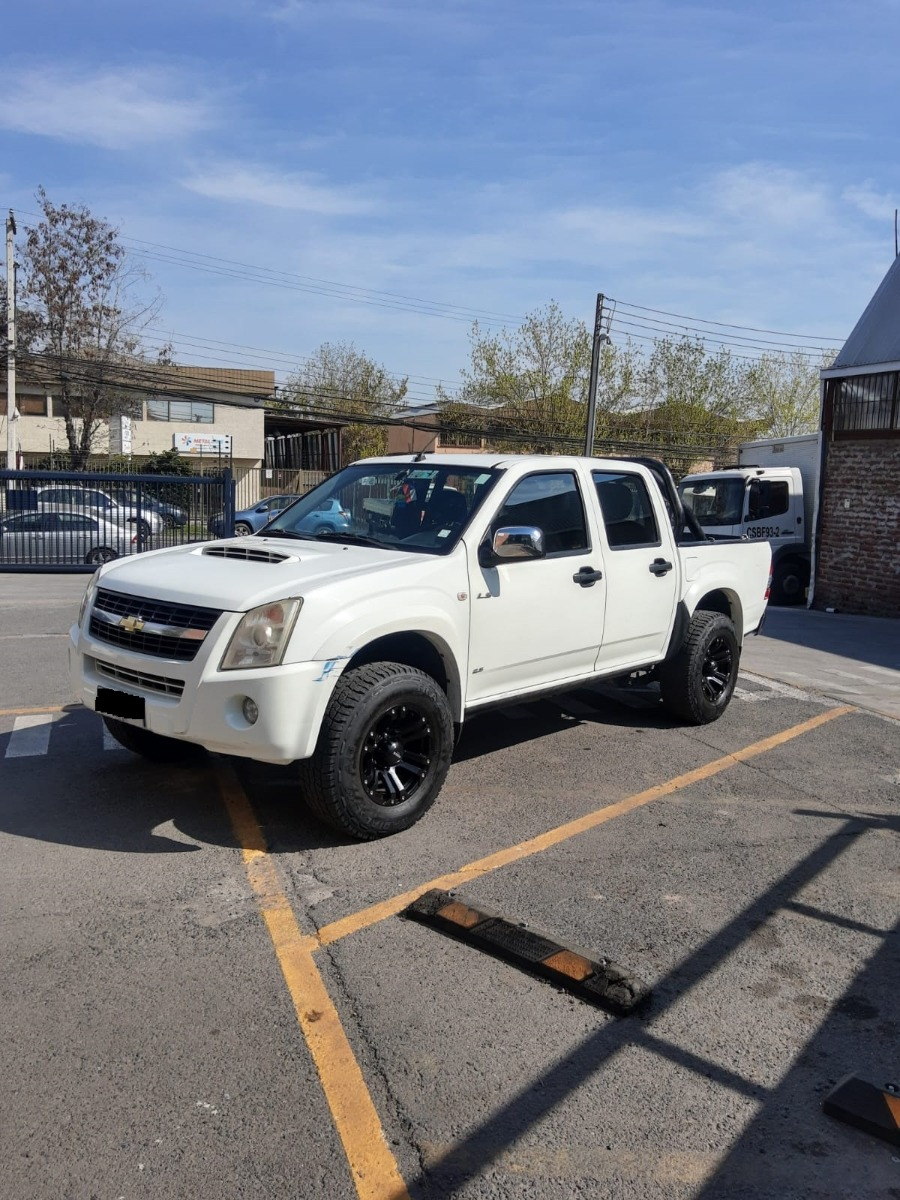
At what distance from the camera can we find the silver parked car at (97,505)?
18688 mm

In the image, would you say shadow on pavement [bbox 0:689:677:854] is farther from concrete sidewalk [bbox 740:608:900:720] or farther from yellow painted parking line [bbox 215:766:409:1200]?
concrete sidewalk [bbox 740:608:900:720]

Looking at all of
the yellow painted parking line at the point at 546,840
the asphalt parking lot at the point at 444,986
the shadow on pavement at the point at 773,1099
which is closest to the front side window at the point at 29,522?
the asphalt parking lot at the point at 444,986

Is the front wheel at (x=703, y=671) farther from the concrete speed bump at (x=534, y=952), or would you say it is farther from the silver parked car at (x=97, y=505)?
the silver parked car at (x=97, y=505)

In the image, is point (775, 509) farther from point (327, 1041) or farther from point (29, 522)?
point (327, 1041)

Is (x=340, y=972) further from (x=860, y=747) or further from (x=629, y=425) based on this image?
(x=629, y=425)

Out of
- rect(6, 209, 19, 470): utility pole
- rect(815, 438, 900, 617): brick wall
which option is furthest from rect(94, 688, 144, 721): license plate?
rect(6, 209, 19, 470): utility pole

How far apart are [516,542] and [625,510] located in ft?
5.11

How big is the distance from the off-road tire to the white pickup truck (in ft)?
0.05

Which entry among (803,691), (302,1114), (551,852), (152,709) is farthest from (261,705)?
(803,691)

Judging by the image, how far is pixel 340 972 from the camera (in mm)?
3625

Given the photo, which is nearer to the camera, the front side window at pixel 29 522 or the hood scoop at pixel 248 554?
the hood scoop at pixel 248 554

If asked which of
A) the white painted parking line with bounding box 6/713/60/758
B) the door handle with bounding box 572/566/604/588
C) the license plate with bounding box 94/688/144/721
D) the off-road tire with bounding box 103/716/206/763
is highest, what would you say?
the door handle with bounding box 572/566/604/588

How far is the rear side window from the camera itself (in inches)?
251

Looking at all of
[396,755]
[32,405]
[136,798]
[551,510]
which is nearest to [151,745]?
[136,798]
